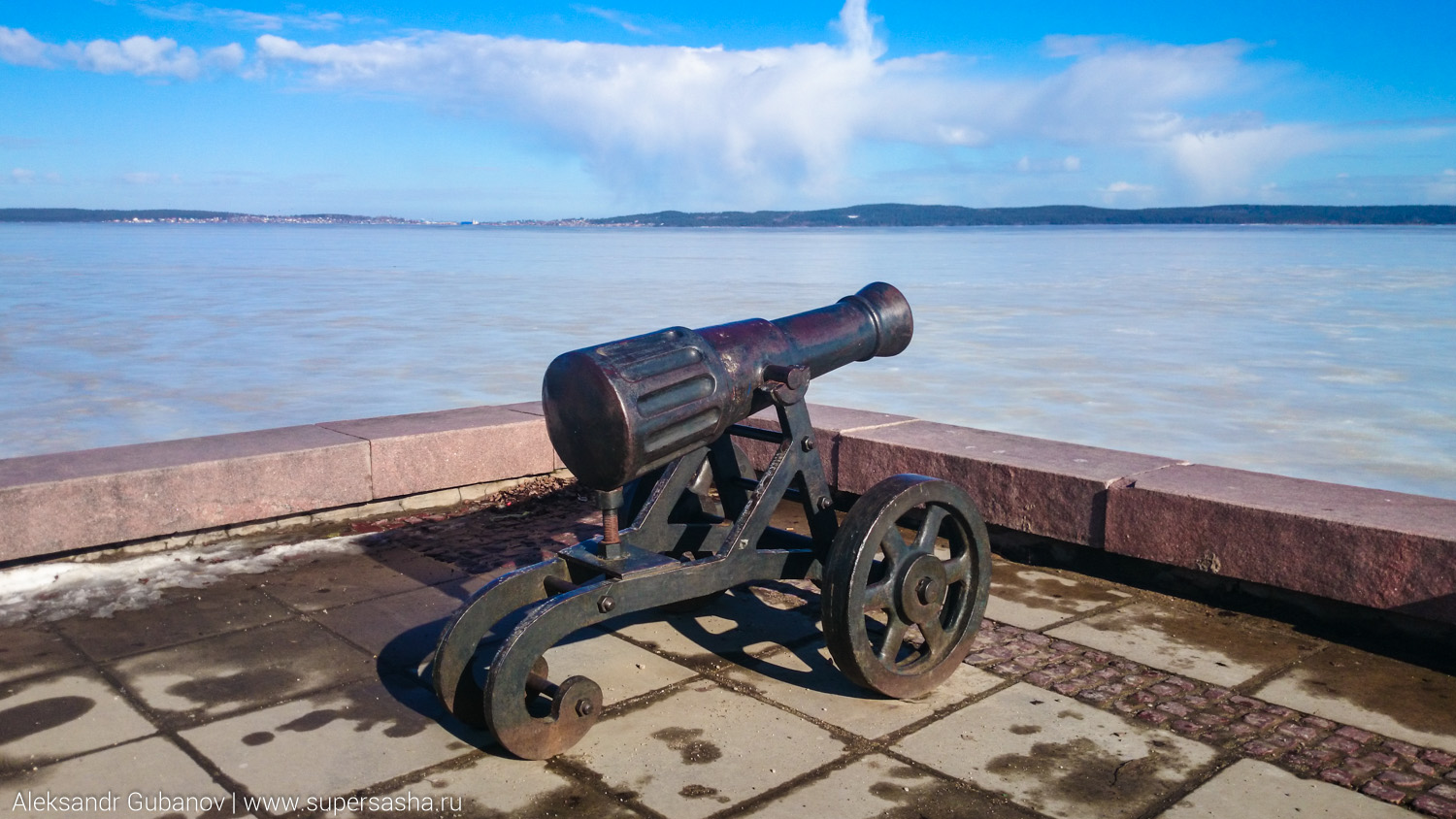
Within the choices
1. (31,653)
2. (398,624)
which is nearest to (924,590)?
(398,624)

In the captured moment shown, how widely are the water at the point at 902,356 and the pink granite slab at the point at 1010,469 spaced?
11.1 ft

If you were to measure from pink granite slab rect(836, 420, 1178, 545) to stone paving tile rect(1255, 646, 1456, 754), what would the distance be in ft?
3.47

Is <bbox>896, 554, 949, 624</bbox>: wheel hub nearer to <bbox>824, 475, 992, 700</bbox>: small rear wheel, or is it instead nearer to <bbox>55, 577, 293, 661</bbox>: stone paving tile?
<bbox>824, 475, 992, 700</bbox>: small rear wheel

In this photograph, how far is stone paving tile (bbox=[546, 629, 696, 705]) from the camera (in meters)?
3.73

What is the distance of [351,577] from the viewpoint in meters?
4.78

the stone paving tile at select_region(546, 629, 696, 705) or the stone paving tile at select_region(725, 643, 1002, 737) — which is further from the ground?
the stone paving tile at select_region(546, 629, 696, 705)

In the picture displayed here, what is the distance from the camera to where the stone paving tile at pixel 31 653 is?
379 cm

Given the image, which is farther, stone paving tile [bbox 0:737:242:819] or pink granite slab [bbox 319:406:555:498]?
pink granite slab [bbox 319:406:555:498]

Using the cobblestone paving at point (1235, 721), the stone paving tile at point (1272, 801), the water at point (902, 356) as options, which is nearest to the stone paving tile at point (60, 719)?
the cobblestone paving at point (1235, 721)

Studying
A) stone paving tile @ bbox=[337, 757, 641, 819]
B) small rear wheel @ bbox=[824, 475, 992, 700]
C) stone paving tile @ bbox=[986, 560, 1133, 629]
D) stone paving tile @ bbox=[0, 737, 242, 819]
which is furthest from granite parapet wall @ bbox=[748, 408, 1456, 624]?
stone paving tile @ bbox=[0, 737, 242, 819]

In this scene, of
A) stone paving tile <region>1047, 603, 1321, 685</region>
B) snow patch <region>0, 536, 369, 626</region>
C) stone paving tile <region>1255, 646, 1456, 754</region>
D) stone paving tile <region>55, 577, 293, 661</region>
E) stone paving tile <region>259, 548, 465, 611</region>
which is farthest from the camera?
stone paving tile <region>259, 548, 465, 611</region>

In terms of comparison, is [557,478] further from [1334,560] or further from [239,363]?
[239,363]

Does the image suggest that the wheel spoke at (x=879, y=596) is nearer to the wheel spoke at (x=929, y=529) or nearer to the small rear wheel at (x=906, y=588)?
the small rear wheel at (x=906, y=588)

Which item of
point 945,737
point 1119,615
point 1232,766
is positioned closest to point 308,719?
point 945,737
